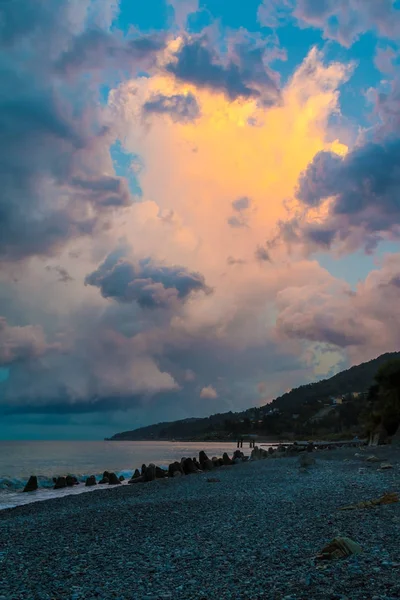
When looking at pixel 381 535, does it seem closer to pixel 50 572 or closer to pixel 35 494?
pixel 50 572

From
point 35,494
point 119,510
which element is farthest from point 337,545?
point 35,494

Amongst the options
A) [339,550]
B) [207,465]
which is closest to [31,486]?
[207,465]

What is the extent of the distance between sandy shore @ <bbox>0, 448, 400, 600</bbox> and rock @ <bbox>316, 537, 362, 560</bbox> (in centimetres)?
20

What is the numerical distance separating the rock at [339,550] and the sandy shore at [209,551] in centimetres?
20

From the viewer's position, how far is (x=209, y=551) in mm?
10016

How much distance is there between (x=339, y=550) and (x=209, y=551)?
2.93 m

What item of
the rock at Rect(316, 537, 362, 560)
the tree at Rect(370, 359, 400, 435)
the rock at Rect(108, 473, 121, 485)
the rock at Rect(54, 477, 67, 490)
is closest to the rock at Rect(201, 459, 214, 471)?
the rock at Rect(108, 473, 121, 485)

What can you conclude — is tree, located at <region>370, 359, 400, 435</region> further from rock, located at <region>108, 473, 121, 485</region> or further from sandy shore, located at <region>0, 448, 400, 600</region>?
sandy shore, located at <region>0, 448, 400, 600</region>

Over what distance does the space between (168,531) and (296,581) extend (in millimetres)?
6494

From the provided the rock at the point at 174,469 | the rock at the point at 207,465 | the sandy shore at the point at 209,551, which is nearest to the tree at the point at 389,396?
the rock at the point at 207,465

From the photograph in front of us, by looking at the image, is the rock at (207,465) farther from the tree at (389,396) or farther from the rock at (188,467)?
the tree at (389,396)

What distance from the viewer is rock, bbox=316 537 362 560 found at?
8.14 metres

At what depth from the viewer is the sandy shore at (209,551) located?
7.26 metres

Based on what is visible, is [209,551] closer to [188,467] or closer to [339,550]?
[339,550]
